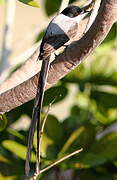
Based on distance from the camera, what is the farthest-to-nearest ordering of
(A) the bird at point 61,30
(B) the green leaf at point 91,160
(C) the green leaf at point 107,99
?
(C) the green leaf at point 107,99, (B) the green leaf at point 91,160, (A) the bird at point 61,30

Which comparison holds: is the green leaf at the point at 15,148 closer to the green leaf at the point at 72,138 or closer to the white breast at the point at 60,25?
the green leaf at the point at 72,138

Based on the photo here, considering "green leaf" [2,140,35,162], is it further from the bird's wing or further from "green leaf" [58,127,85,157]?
the bird's wing

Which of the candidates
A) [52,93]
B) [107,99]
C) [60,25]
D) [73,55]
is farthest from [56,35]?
[107,99]

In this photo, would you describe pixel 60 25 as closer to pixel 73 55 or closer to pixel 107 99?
pixel 73 55

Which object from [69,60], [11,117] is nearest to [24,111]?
[11,117]

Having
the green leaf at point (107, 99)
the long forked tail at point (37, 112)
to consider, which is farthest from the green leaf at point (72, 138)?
the long forked tail at point (37, 112)

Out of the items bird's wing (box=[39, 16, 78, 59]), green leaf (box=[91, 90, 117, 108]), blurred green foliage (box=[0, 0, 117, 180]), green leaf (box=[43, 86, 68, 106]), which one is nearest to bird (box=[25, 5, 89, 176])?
bird's wing (box=[39, 16, 78, 59])

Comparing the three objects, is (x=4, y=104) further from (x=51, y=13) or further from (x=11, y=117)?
(x=51, y=13)
